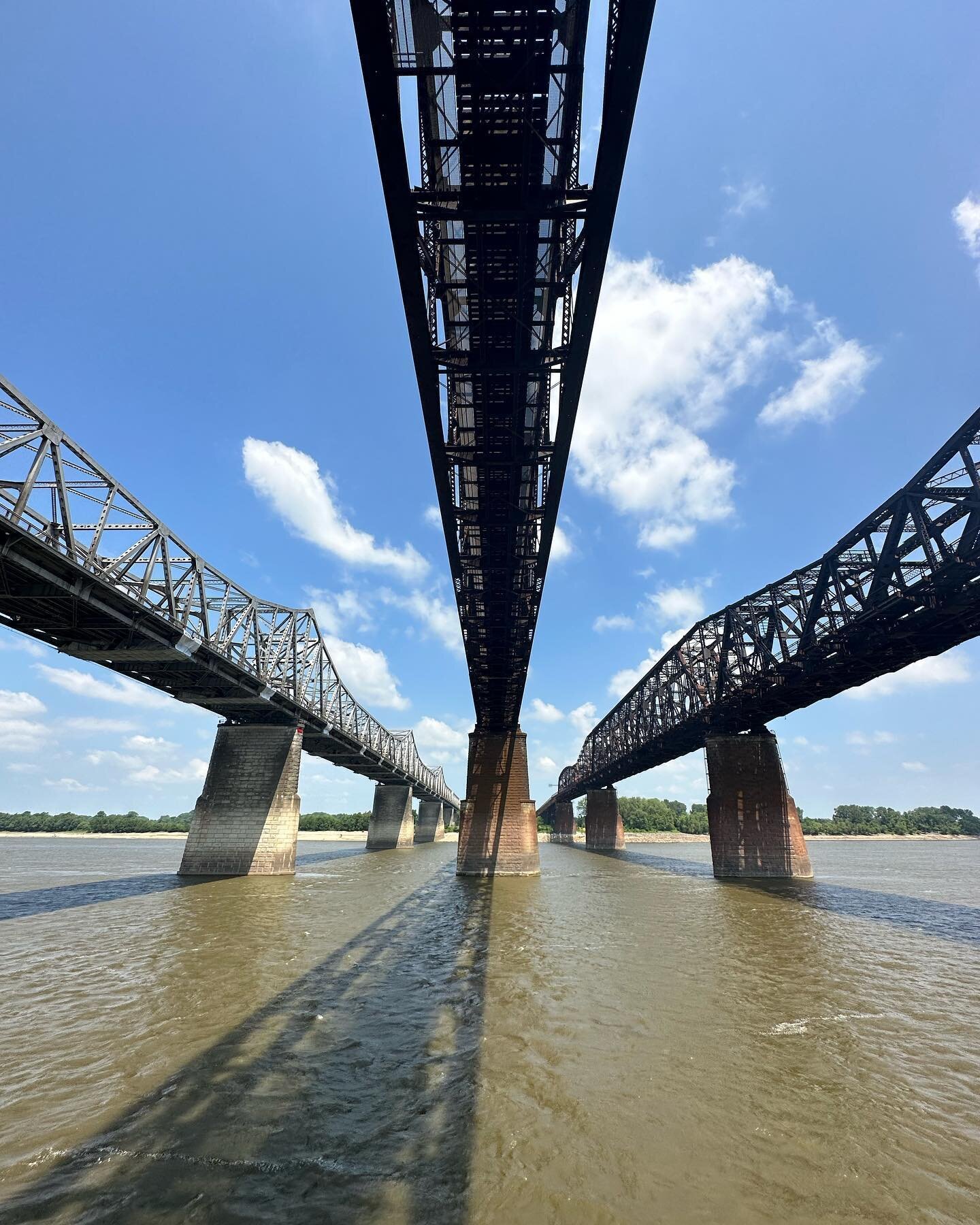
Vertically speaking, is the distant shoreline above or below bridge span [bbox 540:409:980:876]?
below

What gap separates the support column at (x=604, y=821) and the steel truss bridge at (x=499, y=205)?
80.3m

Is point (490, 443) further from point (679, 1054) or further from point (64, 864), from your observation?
point (64, 864)

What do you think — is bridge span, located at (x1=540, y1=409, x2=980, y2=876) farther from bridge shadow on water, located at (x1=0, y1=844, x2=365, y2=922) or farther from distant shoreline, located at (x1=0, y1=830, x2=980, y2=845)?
distant shoreline, located at (x1=0, y1=830, x2=980, y2=845)

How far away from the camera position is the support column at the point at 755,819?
Result: 37156 millimetres

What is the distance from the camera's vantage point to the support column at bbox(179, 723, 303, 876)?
3694 cm

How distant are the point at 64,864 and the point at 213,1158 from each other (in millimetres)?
62770

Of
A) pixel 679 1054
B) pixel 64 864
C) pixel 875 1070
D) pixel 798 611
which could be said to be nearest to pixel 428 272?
pixel 679 1054

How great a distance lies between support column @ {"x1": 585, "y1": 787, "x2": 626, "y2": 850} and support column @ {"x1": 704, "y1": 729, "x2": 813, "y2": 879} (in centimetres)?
4845

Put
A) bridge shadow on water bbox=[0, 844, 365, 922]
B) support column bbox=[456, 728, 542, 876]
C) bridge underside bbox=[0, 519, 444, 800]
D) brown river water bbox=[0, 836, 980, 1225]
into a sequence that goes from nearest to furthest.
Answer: brown river water bbox=[0, 836, 980, 1225]
bridge underside bbox=[0, 519, 444, 800]
bridge shadow on water bbox=[0, 844, 365, 922]
support column bbox=[456, 728, 542, 876]

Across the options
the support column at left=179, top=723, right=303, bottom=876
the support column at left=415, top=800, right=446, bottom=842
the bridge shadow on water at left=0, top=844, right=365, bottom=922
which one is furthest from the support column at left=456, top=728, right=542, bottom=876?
the support column at left=415, top=800, right=446, bottom=842

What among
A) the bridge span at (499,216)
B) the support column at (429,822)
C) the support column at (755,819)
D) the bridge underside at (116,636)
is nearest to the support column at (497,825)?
the support column at (755,819)

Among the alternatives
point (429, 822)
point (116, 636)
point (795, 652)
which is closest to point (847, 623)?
point (795, 652)

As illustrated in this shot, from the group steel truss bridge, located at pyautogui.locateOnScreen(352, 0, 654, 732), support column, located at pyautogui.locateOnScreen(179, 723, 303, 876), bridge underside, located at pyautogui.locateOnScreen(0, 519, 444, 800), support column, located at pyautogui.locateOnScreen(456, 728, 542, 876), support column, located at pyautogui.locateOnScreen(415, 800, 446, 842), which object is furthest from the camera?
support column, located at pyautogui.locateOnScreen(415, 800, 446, 842)

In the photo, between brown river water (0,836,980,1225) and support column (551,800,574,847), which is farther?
support column (551,800,574,847)
